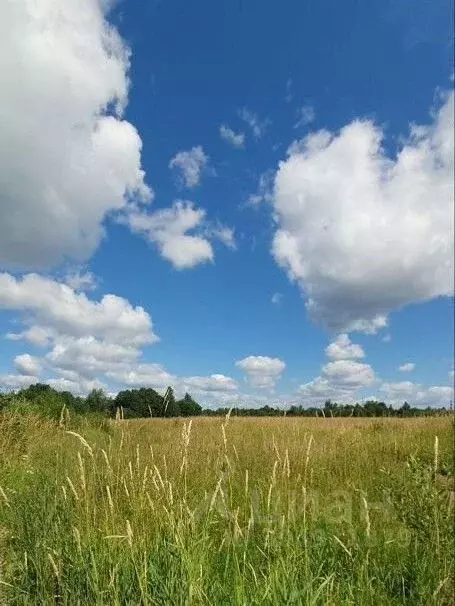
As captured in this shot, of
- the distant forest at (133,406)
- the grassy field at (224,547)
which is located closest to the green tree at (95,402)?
the distant forest at (133,406)

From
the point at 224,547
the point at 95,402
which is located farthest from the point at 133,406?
the point at 95,402

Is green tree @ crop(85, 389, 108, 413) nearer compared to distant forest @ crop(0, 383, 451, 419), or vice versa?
distant forest @ crop(0, 383, 451, 419)

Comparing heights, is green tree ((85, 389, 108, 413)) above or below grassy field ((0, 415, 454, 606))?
→ above

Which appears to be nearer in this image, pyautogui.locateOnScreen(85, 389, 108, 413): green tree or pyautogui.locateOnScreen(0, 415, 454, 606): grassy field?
pyautogui.locateOnScreen(0, 415, 454, 606): grassy field

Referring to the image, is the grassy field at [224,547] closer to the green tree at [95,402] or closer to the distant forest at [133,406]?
the distant forest at [133,406]

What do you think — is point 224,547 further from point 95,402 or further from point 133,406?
point 95,402

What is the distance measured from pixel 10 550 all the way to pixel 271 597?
7.18 feet

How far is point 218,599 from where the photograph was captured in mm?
2744

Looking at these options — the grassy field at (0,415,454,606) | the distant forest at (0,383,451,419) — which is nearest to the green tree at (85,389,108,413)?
the distant forest at (0,383,451,419)

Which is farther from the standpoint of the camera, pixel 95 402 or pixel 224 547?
pixel 95 402

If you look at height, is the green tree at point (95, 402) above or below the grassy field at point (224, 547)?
above

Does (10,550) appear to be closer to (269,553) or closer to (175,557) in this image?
(175,557)

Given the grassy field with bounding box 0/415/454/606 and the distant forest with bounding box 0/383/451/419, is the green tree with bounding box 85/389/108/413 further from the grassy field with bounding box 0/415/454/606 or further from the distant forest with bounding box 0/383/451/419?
the grassy field with bounding box 0/415/454/606

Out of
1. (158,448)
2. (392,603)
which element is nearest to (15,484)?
(158,448)
